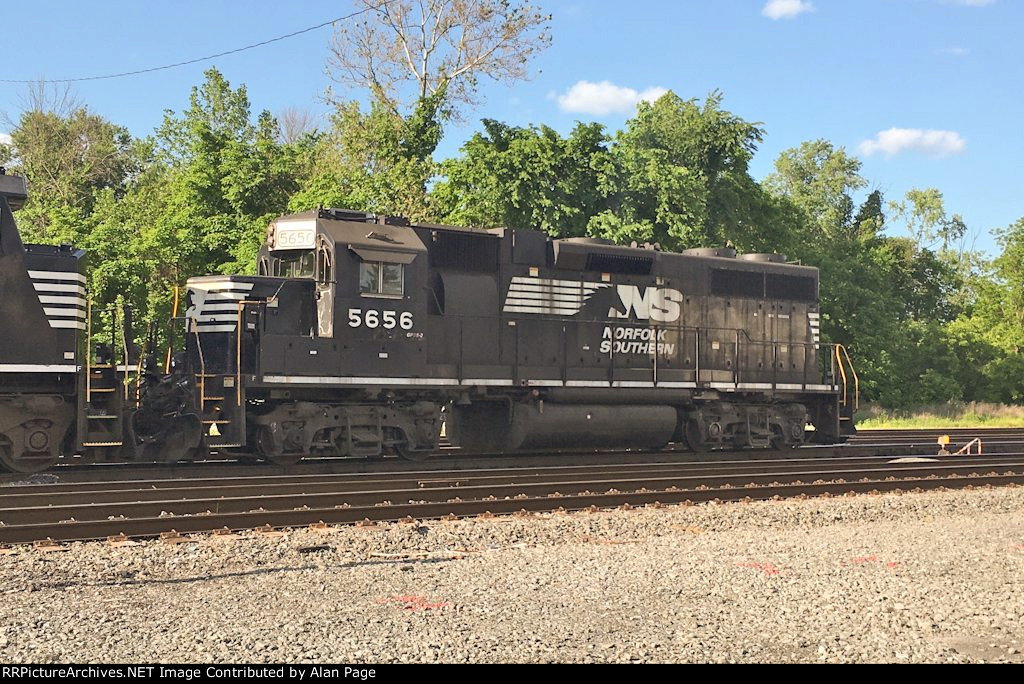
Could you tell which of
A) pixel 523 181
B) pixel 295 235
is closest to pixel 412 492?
pixel 295 235

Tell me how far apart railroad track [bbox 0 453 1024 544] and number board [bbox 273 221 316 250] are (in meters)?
3.48

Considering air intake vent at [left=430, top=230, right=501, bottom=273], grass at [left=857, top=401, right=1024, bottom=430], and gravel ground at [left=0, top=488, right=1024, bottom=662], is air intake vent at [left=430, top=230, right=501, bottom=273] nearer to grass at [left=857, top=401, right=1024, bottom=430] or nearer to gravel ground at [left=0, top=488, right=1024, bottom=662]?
gravel ground at [left=0, top=488, right=1024, bottom=662]

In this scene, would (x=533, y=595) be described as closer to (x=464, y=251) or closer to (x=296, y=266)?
(x=296, y=266)

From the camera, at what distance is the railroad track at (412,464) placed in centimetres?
1316

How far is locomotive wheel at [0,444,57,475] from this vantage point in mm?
12320

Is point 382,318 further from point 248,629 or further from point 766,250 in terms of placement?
point 766,250

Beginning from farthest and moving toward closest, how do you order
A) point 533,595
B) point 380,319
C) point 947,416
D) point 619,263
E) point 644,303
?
point 947,416 < point 644,303 < point 619,263 < point 380,319 < point 533,595

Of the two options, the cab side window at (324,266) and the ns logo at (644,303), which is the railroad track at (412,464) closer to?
the ns logo at (644,303)

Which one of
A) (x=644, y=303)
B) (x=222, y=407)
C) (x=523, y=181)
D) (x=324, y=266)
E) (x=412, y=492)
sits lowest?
(x=412, y=492)

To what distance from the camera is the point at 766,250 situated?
38.7 metres

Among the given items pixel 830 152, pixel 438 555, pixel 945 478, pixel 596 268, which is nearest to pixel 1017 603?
pixel 438 555

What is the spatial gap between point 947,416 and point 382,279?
95.9 ft

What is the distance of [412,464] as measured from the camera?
14.9 metres

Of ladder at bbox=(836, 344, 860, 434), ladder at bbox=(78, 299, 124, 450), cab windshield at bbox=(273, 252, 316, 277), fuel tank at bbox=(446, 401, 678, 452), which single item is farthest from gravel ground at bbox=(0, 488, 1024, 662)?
ladder at bbox=(836, 344, 860, 434)
